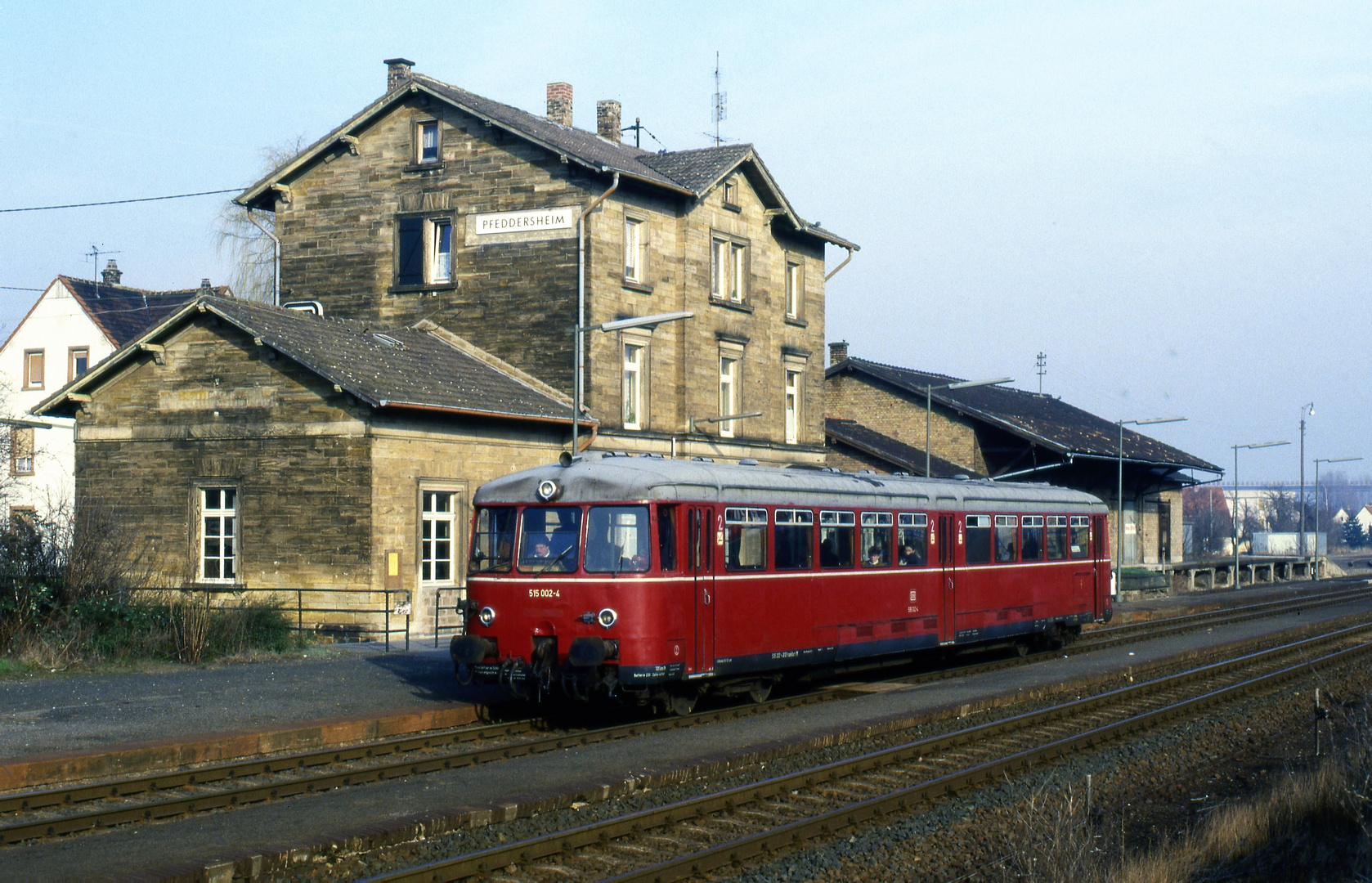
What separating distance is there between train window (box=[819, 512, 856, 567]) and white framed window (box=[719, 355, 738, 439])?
50.6 feet

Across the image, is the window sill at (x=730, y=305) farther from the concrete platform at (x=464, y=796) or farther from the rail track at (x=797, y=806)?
the rail track at (x=797, y=806)

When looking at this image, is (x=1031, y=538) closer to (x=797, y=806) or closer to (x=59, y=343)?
(x=797, y=806)

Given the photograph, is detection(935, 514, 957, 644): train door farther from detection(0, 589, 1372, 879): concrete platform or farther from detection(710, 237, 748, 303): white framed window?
detection(710, 237, 748, 303): white framed window

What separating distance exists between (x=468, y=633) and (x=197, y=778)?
3.92m

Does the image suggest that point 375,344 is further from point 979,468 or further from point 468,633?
point 979,468

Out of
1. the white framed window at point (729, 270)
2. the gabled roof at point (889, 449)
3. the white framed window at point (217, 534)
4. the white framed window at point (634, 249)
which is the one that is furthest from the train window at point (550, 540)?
the gabled roof at point (889, 449)

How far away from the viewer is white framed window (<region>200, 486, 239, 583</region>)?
987 inches

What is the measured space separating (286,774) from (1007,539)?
12.9 metres

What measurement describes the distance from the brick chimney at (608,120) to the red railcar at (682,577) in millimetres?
20074

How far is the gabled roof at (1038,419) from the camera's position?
46375 millimetres

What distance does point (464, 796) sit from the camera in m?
10.7

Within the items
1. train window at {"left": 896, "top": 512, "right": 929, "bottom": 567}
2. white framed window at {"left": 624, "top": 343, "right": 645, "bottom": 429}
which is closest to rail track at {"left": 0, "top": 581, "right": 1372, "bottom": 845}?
train window at {"left": 896, "top": 512, "right": 929, "bottom": 567}

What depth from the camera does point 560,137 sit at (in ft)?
101

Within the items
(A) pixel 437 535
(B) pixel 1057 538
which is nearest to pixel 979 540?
(B) pixel 1057 538
